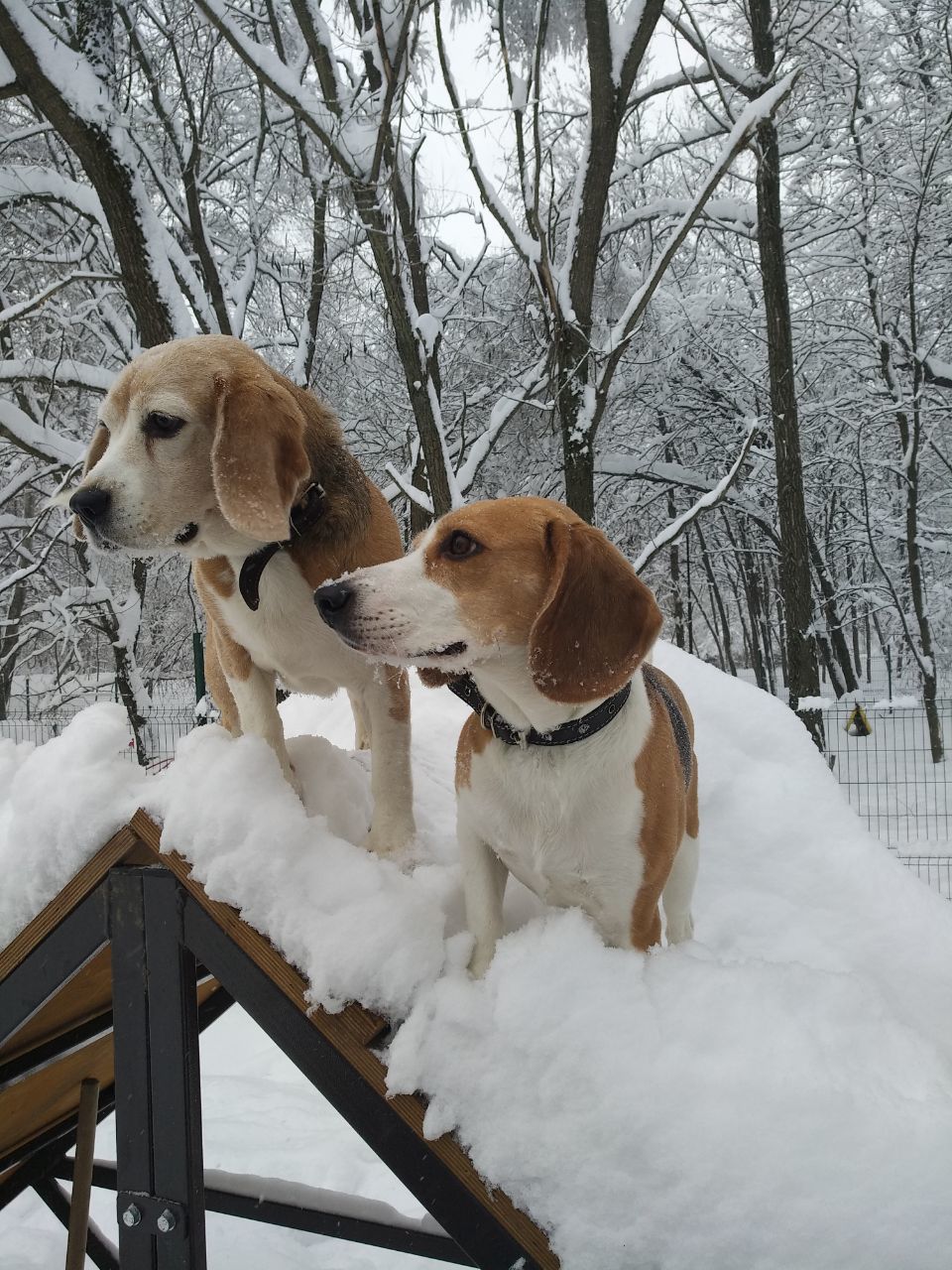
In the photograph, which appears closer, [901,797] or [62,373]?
[62,373]

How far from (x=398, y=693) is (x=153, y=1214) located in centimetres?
109

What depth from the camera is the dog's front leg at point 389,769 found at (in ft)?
6.45

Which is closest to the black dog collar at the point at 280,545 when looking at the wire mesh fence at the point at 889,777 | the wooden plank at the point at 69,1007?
the wooden plank at the point at 69,1007

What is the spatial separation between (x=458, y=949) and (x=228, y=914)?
1.37 ft

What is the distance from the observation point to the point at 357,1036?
138cm

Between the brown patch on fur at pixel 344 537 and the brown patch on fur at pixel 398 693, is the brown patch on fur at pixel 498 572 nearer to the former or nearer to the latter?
the brown patch on fur at pixel 344 537

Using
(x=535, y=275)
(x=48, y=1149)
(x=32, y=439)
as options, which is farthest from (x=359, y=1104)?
(x=32, y=439)

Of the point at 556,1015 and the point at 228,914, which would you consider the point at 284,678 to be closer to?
the point at 228,914

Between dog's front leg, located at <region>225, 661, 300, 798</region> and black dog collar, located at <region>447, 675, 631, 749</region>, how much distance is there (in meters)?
0.51

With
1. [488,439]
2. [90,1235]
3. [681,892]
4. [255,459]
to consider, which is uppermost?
[488,439]

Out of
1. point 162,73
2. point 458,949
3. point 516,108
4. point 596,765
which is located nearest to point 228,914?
point 458,949

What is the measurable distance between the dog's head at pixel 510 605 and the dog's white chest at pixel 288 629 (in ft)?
1.03

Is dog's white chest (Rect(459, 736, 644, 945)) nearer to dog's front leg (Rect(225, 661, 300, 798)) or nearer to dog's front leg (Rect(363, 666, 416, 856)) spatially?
dog's front leg (Rect(363, 666, 416, 856))

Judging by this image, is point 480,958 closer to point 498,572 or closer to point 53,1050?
point 498,572
